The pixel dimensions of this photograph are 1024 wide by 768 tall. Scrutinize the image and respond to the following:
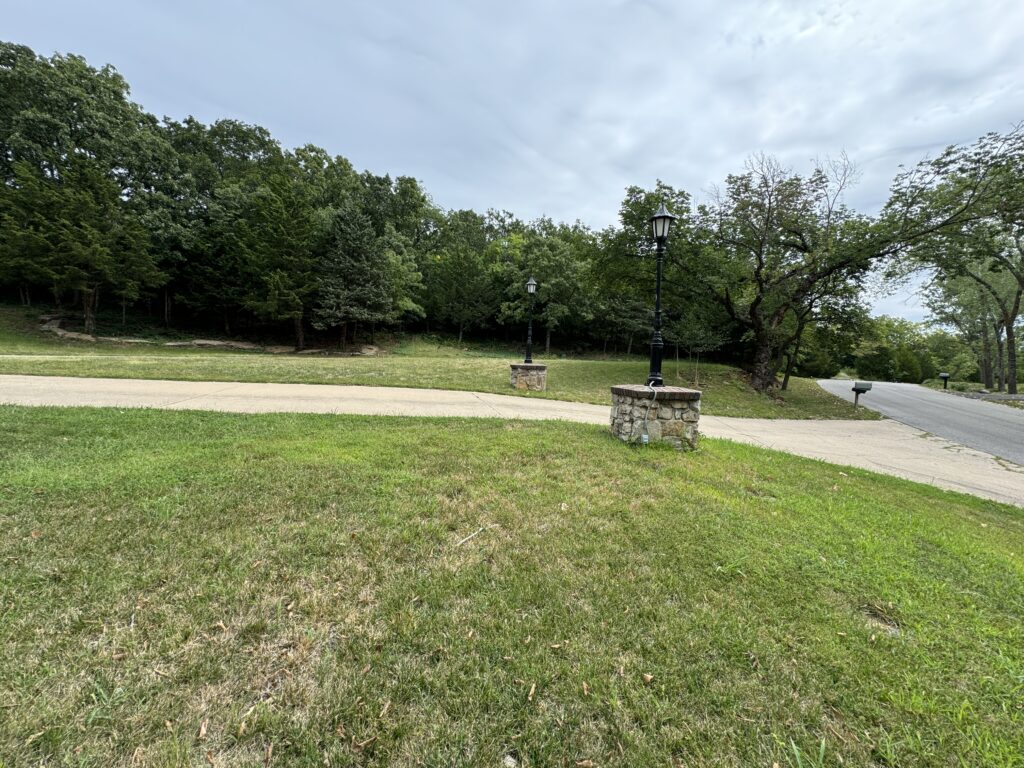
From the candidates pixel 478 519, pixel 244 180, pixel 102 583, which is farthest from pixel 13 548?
pixel 244 180

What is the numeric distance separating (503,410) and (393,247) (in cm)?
2207

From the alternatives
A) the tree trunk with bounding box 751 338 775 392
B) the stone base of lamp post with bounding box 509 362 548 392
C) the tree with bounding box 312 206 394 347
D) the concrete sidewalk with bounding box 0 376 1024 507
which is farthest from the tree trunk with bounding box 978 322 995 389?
the tree with bounding box 312 206 394 347

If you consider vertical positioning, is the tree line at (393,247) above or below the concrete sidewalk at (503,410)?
above

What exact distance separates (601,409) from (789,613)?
6383 mm

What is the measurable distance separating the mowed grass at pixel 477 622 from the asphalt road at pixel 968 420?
6.70m

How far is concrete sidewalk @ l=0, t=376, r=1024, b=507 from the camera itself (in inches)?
236

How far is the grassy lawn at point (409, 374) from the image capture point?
9.44m

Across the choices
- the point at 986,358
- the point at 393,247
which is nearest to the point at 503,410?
the point at 393,247

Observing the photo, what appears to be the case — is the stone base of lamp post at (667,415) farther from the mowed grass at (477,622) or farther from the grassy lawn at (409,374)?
the grassy lawn at (409,374)

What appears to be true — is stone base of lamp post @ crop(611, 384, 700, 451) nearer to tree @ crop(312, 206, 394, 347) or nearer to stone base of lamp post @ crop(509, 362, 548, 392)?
stone base of lamp post @ crop(509, 362, 548, 392)

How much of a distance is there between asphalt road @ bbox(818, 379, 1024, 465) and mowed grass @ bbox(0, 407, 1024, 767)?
6699mm

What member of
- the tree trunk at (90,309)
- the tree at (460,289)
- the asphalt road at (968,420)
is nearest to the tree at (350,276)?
the tree at (460,289)

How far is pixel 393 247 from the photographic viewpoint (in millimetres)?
25828

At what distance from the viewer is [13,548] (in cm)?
235
